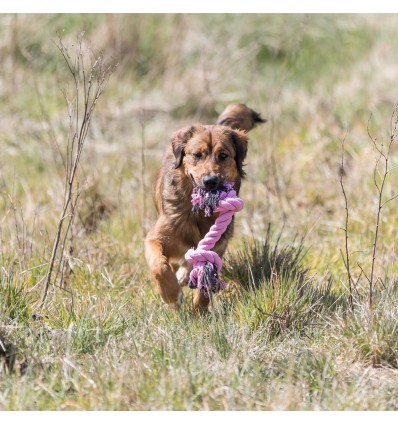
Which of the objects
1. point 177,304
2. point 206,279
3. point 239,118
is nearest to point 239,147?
point 239,118

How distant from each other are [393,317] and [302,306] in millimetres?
641

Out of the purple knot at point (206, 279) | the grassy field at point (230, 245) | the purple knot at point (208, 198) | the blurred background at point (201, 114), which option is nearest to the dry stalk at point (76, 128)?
the grassy field at point (230, 245)

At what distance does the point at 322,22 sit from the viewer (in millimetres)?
12062

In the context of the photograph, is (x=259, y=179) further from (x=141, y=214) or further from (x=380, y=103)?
(x=380, y=103)

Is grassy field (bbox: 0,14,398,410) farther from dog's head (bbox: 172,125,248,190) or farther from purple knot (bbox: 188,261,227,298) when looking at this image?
dog's head (bbox: 172,125,248,190)

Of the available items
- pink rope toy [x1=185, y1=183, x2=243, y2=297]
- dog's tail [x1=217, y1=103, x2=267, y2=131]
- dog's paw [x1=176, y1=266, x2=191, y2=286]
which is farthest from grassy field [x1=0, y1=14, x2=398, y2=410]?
dog's tail [x1=217, y1=103, x2=267, y2=131]

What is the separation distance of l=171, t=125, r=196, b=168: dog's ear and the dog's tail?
787 millimetres

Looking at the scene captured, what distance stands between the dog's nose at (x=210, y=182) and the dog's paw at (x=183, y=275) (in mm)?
965

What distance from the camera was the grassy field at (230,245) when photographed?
13.9ft

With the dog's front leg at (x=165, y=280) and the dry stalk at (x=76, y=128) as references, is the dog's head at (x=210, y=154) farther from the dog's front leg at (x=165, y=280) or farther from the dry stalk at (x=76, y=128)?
the dry stalk at (x=76, y=128)

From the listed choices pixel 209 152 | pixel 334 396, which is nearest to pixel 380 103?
pixel 209 152

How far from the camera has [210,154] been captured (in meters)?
5.50

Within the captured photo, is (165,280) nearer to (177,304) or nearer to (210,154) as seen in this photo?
(177,304)

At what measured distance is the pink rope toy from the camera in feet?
17.1
